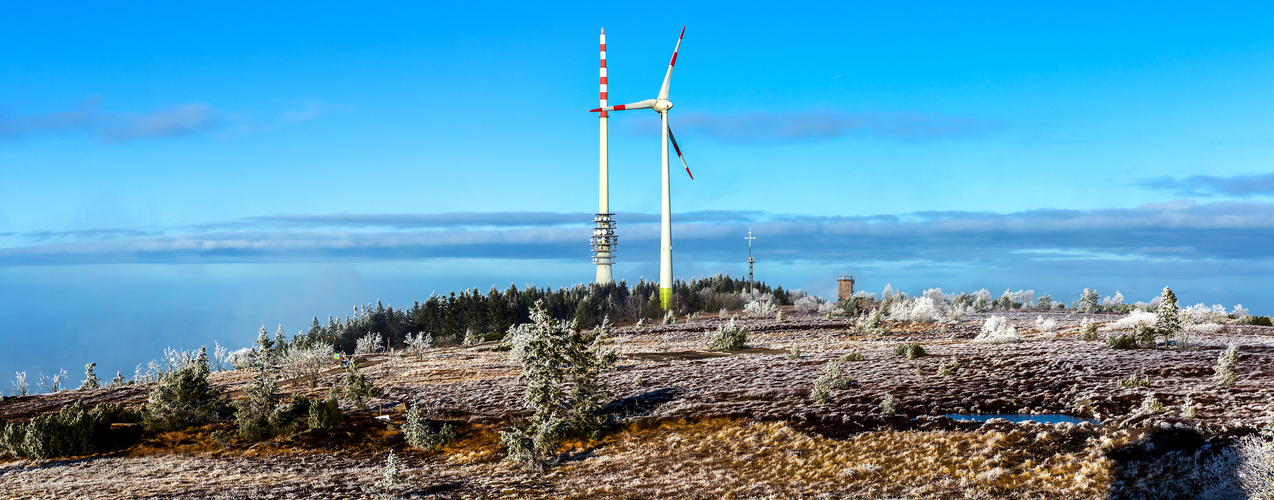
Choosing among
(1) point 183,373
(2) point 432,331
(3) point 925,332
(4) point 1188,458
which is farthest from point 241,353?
(4) point 1188,458

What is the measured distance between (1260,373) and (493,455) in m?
31.0

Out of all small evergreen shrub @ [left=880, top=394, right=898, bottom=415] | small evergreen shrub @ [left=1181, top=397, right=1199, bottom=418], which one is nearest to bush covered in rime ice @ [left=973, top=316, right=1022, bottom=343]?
small evergreen shrub @ [left=880, top=394, right=898, bottom=415]

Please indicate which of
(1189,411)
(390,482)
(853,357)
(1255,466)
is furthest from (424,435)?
(1255,466)

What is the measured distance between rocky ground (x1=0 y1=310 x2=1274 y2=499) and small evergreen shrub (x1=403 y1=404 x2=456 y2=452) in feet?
1.87

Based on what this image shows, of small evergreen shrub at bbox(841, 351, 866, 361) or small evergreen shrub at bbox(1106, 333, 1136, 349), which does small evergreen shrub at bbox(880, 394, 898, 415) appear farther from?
small evergreen shrub at bbox(1106, 333, 1136, 349)

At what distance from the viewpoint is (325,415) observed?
3731 cm

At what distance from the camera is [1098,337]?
5106 centimetres

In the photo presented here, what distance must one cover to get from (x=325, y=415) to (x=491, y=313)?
6445 cm

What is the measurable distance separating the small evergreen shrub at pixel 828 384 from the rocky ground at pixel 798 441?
61 cm

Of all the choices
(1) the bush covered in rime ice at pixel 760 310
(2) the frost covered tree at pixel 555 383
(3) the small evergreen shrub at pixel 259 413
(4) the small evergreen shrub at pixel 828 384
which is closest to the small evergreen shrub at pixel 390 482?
(2) the frost covered tree at pixel 555 383

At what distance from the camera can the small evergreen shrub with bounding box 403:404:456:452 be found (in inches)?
1275

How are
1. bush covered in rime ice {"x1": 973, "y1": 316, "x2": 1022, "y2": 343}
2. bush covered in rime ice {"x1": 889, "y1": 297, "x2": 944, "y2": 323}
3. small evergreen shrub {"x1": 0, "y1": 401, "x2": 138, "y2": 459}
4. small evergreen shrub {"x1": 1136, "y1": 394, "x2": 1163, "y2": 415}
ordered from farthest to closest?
bush covered in rime ice {"x1": 889, "y1": 297, "x2": 944, "y2": 323} < bush covered in rime ice {"x1": 973, "y1": 316, "x2": 1022, "y2": 343} < small evergreen shrub {"x1": 0, "y1": 401, "x2": 138, "y2": 459} < small evergreen shrub {"x1": 1136, "y1": 394, "x2": 1163, "y2": 415}

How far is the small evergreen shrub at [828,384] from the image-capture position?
32.1 meters

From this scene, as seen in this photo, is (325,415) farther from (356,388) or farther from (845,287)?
(845,287)
